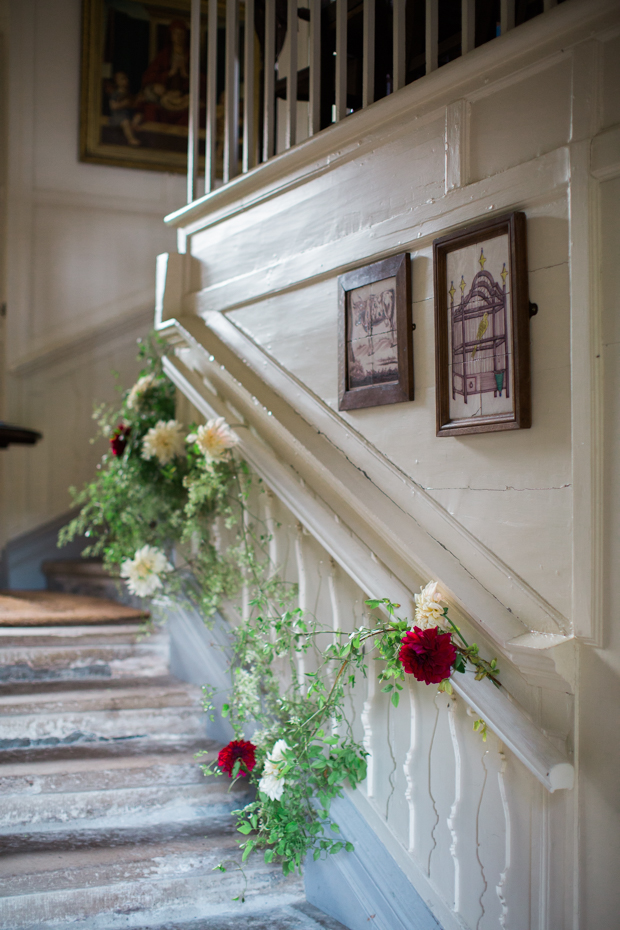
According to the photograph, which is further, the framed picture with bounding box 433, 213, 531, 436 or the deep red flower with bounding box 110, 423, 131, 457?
the deep red flower with bounding box 110, 423, 131, 457

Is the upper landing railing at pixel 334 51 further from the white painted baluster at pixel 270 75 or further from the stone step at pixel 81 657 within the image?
the stone step at pixel 81 657

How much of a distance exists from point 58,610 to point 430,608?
2.14 metres

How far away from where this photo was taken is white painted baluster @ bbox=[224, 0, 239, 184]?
7.95ft

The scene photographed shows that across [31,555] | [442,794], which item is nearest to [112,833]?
[442,794]

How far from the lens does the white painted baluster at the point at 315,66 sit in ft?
6.66

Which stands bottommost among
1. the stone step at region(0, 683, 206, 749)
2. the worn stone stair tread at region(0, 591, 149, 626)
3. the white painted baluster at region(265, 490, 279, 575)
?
the stone step at region(0, 683, 206, 749)

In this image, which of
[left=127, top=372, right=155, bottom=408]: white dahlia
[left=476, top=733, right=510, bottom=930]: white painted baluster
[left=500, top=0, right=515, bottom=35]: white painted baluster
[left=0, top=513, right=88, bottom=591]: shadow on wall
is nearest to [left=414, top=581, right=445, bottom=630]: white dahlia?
[left=476, top=733, right=510, bottom=930]: white painted baluster

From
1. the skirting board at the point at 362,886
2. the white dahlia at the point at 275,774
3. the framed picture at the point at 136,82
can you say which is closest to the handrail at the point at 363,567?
the white dahlia at the point at 275,774

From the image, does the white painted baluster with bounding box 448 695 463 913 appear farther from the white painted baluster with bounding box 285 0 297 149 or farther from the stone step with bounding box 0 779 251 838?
the white painted baluster with bounding box 285 0 297 149

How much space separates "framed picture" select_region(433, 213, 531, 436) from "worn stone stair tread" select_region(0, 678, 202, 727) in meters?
1.49

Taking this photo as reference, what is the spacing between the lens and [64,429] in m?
4.24

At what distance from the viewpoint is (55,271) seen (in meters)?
4.26

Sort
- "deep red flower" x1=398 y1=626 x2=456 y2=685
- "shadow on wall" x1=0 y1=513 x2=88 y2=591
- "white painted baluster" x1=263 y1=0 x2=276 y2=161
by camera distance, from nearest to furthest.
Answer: "deep red flower" x1=398 y1=626 x2=456 y2=685, "white painted baluster" x1=263 y1=0 x2=276 y2=161, "shadow on wall" x1=0 y1=513 x2=88 y2=591

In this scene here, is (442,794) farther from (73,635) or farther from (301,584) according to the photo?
(73,635)
